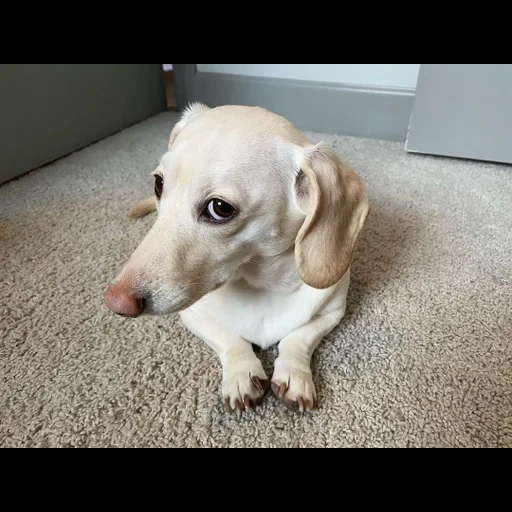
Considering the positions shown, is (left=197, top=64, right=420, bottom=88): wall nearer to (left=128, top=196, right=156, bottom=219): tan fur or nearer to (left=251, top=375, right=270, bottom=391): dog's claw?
(left=128, top=196, right=156, bottom=219): tan fur

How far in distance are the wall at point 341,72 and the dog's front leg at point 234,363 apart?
1.58 m

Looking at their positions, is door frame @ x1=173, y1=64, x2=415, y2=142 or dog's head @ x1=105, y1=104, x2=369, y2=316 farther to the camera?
door frame @ x1=173, y1=64, x2=415, y2=142

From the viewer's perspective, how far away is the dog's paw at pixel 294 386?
0.79 metres

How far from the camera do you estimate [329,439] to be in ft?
2.48

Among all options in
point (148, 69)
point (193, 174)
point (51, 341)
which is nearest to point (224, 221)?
point (193, 174)

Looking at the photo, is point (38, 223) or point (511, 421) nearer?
point (511, 421)

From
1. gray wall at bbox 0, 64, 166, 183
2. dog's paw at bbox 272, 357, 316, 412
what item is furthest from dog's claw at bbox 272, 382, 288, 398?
gray wall at bbox 0, 64, 166, 183

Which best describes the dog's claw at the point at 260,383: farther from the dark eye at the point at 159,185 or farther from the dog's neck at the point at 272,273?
the dark eye at the point at 159,185

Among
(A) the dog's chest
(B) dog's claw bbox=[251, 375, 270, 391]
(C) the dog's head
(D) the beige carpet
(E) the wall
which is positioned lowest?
(D) the beige carpet

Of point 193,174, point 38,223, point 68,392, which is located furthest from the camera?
point 38,223

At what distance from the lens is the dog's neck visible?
83 centimetres

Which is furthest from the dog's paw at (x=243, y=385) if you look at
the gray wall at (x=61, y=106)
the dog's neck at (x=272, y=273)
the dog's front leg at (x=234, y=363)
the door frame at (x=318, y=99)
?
the door frame at (x=318, y=99)

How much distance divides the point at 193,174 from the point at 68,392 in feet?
1.49
